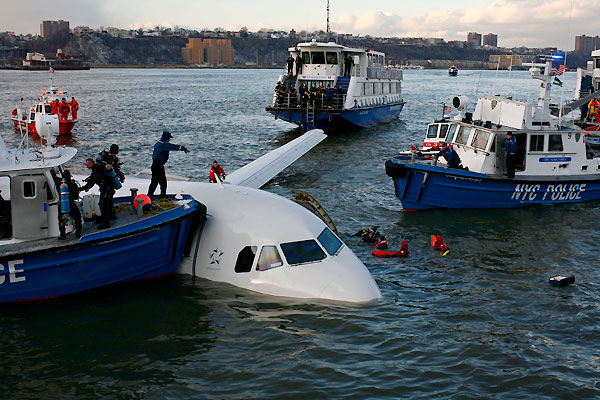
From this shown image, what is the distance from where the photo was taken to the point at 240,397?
13148 mm

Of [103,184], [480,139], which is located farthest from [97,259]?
[480,139]

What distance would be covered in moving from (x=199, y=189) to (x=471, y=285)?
30.8ft

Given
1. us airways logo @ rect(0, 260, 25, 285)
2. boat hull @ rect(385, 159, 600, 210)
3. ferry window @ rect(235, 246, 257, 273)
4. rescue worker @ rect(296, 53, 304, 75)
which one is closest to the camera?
us airways logo @ rect(0, 260, 25, 285)


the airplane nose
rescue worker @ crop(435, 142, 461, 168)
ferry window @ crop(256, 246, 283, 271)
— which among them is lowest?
the airplane nose

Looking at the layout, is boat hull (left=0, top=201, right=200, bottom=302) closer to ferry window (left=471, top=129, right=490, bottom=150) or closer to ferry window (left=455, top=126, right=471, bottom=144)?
ferry window (left=471, top=129, right=490, bottom=150)

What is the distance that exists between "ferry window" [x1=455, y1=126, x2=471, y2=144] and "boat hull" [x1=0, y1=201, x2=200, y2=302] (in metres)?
17.9

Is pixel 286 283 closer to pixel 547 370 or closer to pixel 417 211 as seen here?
pixel 547 370

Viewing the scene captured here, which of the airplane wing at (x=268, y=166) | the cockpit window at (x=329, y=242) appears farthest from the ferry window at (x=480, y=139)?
the cockpit window at (x=329, y=242)

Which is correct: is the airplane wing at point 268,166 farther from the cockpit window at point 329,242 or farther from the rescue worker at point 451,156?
the cockpit window at point 329,242

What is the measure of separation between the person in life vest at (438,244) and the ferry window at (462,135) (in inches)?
334

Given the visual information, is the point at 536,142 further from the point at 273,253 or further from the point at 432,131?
the point at 273,253

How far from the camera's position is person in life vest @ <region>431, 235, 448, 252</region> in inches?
940

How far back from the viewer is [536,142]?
30297mm

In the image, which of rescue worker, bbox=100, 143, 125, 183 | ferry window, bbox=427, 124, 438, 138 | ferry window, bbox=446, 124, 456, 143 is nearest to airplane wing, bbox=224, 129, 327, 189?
ferry window, bbox=427, 124, 438, 138
